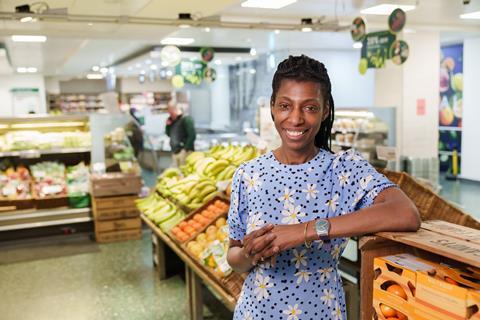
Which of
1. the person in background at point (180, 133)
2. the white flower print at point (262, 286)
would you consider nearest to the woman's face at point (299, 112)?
the white flower print at point (262, 286)

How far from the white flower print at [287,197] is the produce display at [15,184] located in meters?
6.75

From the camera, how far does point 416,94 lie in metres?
10.1

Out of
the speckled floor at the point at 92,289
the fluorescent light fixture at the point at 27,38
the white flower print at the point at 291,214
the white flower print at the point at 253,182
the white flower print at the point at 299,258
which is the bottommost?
the speckled floor at the point at 92,289

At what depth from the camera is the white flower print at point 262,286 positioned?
1.85 metres

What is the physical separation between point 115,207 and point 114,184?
339mm

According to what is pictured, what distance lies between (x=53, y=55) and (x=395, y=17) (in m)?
9.06

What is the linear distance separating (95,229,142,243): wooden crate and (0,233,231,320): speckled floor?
0.50m

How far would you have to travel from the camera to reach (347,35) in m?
12.0

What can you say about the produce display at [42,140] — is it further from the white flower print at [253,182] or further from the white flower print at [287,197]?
the white flower print at [287,197]

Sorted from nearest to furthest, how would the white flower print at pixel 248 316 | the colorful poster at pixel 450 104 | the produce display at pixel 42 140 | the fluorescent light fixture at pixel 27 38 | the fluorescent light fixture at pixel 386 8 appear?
the white flower print at pixel 248 316 → the fluorescent light fixture at pixel 386 8 → the produce display at pixel 42 140 → the fluorescent light fixture at pixel 27 38 → the colorful poster at pixel 450 104

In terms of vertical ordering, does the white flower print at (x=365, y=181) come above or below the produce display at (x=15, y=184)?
above

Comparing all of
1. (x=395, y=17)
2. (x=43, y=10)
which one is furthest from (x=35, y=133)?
(x=395, y=17)

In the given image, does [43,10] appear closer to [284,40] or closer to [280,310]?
[280,310]

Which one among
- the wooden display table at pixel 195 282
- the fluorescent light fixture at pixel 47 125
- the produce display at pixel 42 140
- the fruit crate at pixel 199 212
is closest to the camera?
the wooden display table at pixel 195 282
